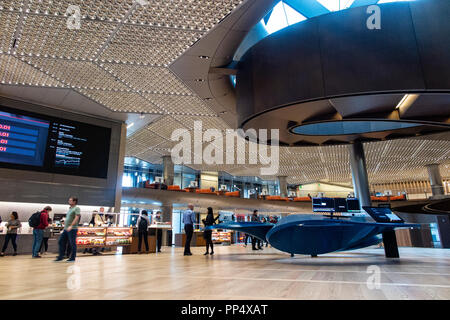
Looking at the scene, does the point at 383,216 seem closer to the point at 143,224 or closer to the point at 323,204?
the point at 323,204

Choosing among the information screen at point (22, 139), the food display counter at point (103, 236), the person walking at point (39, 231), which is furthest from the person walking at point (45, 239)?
the information screen at point (22, 139)

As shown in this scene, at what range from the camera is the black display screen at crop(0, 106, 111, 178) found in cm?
1032

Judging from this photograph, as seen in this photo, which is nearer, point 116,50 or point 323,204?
point 323,204

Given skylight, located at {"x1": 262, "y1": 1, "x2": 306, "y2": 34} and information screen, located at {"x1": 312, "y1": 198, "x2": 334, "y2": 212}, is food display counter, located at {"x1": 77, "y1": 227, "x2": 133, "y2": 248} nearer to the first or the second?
information screen, located at {"x1": 312, "y1": 198, "x2": 334, "y2": 212}

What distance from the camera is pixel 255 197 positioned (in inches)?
969

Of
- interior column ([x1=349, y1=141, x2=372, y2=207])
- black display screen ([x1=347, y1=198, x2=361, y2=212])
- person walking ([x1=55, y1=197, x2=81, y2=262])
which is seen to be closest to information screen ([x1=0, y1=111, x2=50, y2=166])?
person walking ([x1=55, y1=197, x2=81, y2=262])

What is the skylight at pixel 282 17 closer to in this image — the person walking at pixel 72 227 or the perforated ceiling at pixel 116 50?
the perforated ceiling at pixel 116 50

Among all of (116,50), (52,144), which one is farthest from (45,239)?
(116,50)

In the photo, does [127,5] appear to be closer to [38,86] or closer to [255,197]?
[38,86]

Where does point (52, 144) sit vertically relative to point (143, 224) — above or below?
above

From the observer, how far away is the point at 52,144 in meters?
11.3

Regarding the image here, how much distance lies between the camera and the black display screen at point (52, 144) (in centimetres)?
1032

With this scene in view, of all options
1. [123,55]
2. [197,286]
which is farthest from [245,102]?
[197,286]
